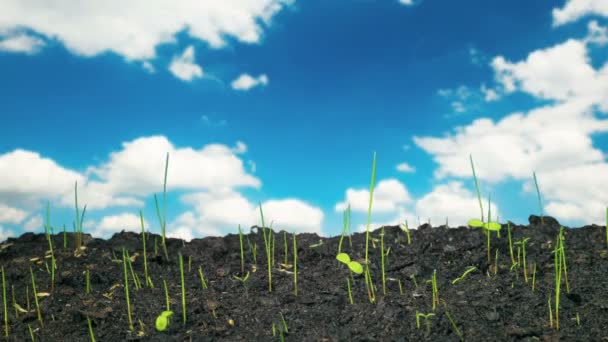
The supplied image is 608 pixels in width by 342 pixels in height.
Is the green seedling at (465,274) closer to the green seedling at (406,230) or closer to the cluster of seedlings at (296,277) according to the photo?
the cluster of seedlings at (296,277)

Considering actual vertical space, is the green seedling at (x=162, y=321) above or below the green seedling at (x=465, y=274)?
below

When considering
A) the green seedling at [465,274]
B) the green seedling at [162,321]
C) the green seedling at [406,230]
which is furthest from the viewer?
Answer: the green seedling at [406,230]

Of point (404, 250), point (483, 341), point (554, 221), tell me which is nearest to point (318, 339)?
point (483, 341)

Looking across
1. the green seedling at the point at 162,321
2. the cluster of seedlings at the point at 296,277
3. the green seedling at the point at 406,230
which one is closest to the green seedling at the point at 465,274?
the cluster of seedlings at the point at 296,277

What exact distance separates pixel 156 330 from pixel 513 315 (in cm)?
163

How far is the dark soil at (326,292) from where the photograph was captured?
2482mm

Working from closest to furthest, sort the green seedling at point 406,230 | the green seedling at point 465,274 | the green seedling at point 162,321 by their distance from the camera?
1. the green seedling at point 162,321
2. the green seedling at point 465,274
3. the green seedling at point 406,230

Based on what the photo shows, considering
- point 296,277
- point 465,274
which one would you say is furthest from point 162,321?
point 465,274

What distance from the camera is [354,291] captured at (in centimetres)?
286

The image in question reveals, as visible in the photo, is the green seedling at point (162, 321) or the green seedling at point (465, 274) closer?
the green seedling at point (162, 321)

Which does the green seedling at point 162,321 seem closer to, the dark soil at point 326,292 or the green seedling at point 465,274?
the dark soil at point 326,292

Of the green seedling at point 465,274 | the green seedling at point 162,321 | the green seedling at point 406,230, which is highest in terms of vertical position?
the green seedling at point 406,230

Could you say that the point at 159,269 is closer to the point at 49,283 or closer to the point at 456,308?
the point at 49,283

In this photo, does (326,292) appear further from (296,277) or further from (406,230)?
(406,230)
